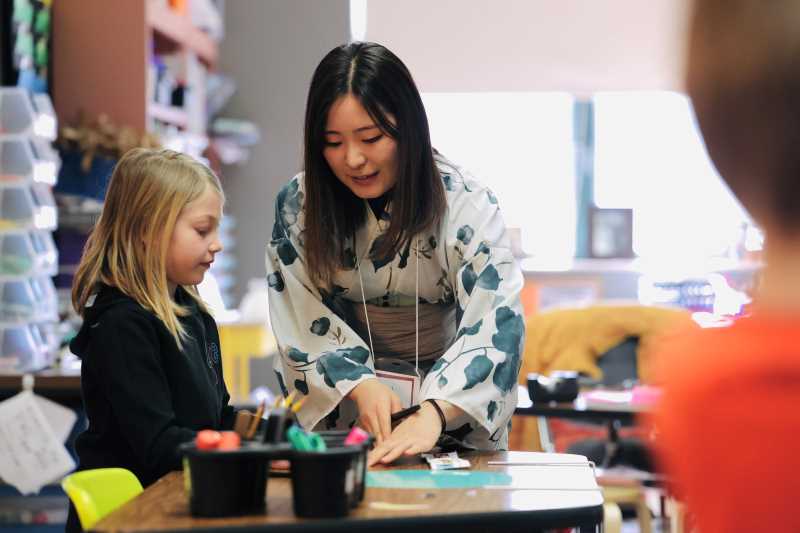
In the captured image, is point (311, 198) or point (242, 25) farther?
point (242, 25)

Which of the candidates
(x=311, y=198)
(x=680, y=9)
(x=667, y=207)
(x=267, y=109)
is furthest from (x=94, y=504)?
(x=667, y=207)

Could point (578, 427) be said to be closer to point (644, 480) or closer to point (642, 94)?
point (644, 480)

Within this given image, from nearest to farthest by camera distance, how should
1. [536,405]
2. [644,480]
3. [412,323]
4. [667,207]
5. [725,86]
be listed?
[725,86] < [412,323] < [536,405] < [644,480] < [667,207]

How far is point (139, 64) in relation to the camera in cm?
487

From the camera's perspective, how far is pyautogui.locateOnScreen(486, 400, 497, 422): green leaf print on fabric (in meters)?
1.83

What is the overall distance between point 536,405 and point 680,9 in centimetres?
255

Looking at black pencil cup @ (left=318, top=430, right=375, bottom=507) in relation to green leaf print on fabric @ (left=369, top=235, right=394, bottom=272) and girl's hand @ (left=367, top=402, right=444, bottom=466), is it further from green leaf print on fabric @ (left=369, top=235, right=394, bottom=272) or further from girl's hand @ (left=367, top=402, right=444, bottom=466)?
green leaf print on fabric @ (left=369, top=235, right=394, bottom=272)

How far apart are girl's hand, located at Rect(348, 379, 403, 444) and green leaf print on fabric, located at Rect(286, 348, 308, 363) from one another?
121 mm

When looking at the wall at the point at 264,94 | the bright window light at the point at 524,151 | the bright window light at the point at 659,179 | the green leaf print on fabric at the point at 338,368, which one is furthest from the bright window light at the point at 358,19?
the green leaf print on fabric at the point at 338,368

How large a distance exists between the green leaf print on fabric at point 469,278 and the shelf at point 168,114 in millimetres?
3257

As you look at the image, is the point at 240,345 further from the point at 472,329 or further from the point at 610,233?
the point at 472,329

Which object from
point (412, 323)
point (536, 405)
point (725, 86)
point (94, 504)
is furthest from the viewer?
point (536, 405)

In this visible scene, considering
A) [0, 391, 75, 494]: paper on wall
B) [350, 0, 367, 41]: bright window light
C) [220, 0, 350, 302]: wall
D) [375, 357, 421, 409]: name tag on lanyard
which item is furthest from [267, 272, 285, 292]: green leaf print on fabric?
[220, 0, 350, 302]: wall

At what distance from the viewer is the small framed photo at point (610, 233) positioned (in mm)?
7598
